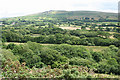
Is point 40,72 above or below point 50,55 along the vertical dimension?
above

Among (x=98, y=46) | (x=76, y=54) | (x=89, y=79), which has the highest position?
(x=89, y=79)

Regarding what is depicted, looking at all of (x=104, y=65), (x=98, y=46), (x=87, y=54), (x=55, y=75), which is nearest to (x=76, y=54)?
(x=87, y=54)

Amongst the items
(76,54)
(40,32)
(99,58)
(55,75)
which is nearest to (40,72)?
(55,75)

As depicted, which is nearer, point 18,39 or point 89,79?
point 89,79

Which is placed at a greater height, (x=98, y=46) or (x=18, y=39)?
(x=18, y=39)

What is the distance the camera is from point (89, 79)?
9.02 metres

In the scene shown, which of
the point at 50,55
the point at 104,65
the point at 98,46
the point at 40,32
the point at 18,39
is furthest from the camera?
the point at 40,32

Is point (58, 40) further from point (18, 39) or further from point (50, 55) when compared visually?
point (50, 55)

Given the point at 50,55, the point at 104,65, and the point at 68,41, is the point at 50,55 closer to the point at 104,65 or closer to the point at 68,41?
the point at 104,65

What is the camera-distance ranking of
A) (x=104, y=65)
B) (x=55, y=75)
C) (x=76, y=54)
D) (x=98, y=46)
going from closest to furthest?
(x=55, y=75)
(x=104, y=65)
(x=76, y=54)
(x=98, y=46)

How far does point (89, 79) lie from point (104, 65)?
8.13 m

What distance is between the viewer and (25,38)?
131ft

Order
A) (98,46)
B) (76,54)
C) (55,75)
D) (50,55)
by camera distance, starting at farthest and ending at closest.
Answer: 1. (98,46)
2. (76,54)
3. (50,55)
4. (55,75)

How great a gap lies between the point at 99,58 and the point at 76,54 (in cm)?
438
